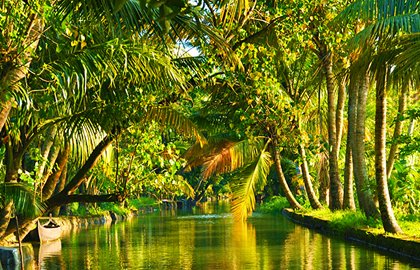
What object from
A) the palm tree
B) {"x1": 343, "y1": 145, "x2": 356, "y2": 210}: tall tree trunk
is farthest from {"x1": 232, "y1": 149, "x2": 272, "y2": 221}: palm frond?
the palm tree

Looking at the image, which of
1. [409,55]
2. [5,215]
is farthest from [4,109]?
[409,55]

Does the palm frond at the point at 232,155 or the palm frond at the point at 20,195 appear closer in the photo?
the palm frond at the point at 20,195

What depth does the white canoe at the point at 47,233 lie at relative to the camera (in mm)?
26844

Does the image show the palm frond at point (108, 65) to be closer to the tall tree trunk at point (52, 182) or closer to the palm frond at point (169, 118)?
the palm frond at point (169, 118)

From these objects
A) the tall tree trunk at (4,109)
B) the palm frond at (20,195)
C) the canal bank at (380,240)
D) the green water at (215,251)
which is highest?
the tall tree trunk at (4,109)

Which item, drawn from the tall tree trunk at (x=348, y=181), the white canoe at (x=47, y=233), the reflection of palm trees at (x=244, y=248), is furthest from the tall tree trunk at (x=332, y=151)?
the white canoe at (x=47, y=233)

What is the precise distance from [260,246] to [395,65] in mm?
8058

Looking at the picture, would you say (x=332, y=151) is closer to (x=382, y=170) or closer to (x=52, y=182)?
(x=382, y=170)

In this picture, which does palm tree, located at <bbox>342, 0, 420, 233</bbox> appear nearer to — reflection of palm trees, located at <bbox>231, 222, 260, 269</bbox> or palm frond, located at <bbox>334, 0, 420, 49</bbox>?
palm frond, located at <bbox>334, 0, 420, 49</bbox>

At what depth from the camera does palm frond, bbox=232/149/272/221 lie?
1114 inches

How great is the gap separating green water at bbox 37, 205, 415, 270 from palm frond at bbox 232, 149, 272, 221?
77 cm

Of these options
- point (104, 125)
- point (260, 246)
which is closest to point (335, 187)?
point (260, 246)

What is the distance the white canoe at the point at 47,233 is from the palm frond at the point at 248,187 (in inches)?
235

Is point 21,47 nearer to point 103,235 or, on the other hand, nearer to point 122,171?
point 122,171
